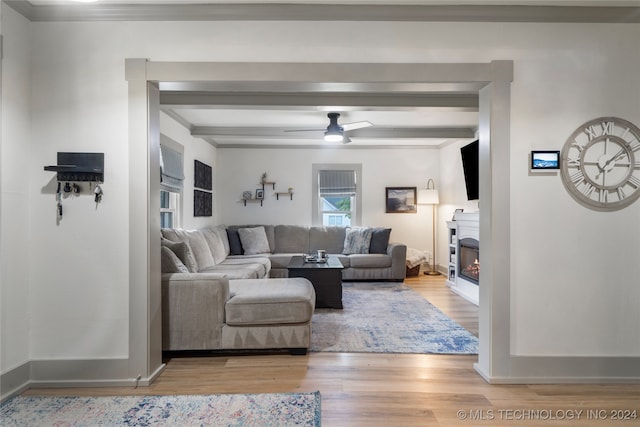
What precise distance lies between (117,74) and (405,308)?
374 cm

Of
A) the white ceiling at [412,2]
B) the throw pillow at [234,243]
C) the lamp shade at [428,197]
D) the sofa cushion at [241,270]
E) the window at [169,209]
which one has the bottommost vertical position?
the sofa cushion at [241,270]

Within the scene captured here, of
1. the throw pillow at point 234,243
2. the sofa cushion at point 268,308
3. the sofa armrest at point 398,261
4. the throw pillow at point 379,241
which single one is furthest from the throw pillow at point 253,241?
the sofa cushion at point 268,308

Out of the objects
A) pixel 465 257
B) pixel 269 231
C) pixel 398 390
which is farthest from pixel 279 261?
pixel 398 390

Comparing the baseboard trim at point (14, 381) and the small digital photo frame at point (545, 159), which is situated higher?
the small digital photo frame at point (545, 159)

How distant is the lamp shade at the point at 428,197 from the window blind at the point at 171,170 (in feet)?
13.8

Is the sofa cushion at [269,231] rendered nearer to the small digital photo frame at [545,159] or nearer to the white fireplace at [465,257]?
the white fireplace at [465,257]

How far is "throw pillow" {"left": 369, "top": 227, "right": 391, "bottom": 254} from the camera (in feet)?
20.7

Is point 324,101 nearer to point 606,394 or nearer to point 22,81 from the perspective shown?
point 22,81

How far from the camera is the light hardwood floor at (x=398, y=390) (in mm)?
2082

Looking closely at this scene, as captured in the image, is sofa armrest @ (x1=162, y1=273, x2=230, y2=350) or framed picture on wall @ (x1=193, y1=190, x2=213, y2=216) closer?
sofa armrest @ (x1=162, y1=273, x2=230, y2=350)

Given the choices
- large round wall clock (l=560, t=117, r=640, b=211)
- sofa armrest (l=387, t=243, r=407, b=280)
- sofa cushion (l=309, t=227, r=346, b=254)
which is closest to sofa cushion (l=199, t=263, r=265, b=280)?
sofa cushion (l=309, t=227, r=346, b=254)

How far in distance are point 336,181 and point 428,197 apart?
1780 mm

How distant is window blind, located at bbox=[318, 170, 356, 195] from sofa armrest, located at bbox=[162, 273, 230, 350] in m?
4.45

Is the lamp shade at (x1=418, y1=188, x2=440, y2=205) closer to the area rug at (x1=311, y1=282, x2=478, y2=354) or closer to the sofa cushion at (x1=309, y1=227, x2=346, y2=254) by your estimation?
the sofa cushion at (x1=309, y1=227, x2=346, y2=254)
